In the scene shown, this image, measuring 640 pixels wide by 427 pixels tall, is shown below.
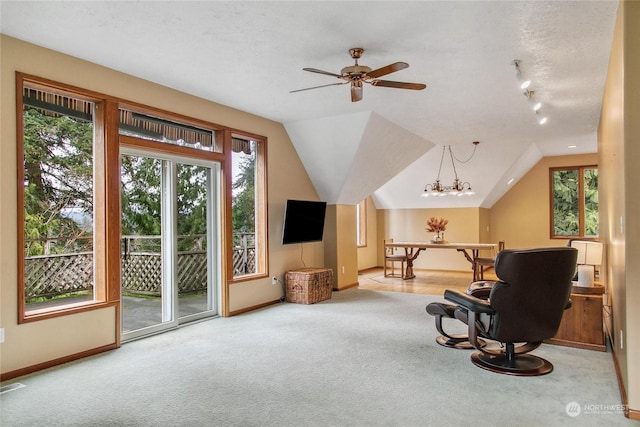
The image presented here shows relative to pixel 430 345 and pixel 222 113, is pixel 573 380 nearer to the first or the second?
pixel 430 345

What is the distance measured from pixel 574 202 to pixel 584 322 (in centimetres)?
699

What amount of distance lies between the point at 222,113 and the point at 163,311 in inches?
105

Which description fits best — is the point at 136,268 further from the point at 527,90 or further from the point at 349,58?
the point at 527,90

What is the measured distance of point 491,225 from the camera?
36.3 ft

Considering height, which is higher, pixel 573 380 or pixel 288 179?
pixel 288 179

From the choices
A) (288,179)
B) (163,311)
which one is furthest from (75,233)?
(288,179)

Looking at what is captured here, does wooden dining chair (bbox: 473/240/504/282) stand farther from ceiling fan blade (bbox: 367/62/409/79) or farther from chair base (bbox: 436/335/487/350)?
ceiling fan blade (bbox: 367/62/409/79)

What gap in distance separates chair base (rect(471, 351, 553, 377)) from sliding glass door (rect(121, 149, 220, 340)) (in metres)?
3.40

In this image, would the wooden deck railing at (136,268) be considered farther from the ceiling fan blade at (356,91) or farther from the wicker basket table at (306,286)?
the ceiling fan blade at (356,91)

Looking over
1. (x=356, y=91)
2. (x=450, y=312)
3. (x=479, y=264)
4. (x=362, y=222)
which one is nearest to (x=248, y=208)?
(x=356, y=91)

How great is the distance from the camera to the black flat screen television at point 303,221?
655 cm

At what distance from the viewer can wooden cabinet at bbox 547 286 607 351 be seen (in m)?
4.08

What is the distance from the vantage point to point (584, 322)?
4168 mm

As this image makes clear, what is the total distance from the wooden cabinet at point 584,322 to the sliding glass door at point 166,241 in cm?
412
